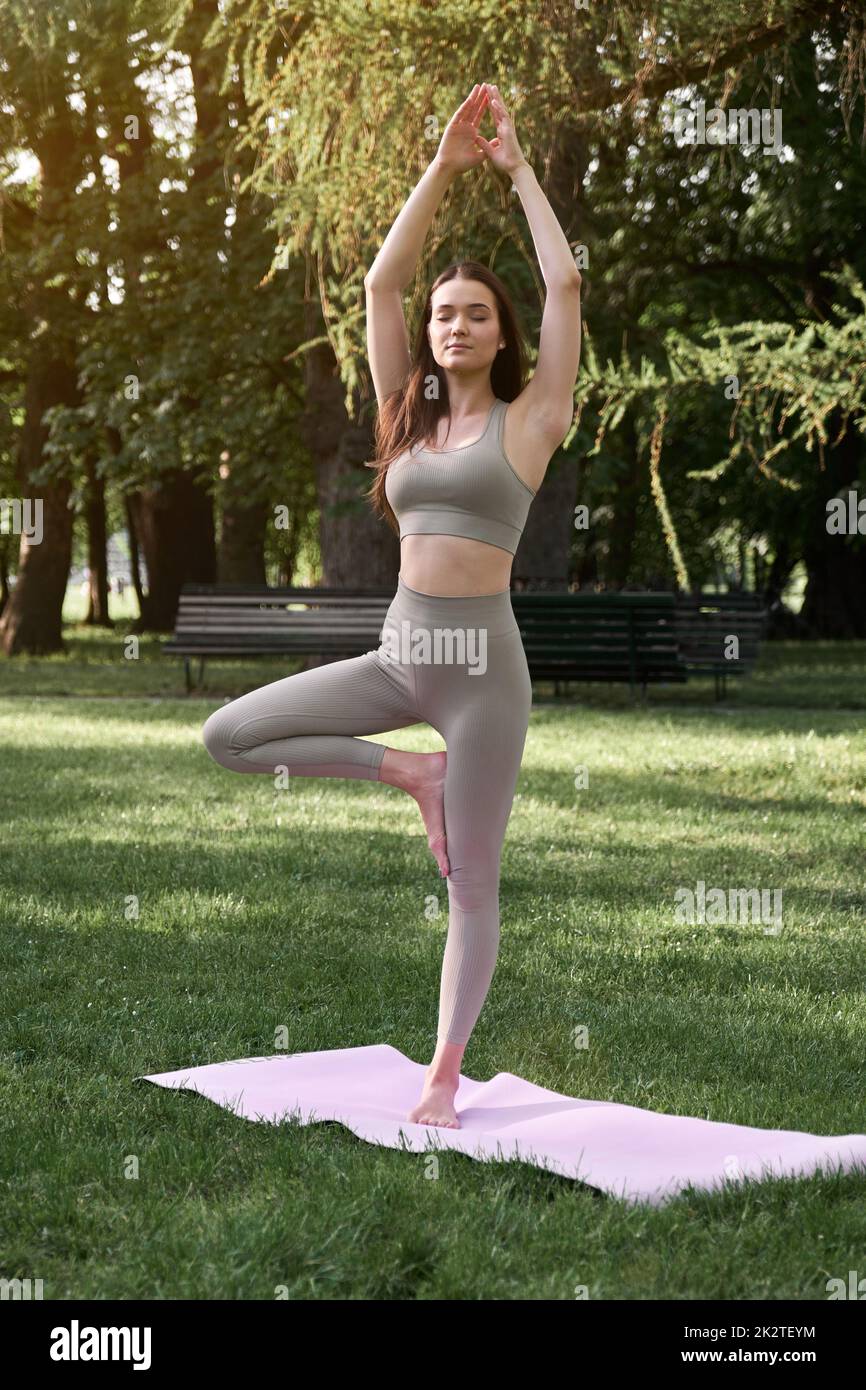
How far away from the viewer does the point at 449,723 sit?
419 cm

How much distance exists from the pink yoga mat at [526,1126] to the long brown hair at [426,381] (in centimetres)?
178

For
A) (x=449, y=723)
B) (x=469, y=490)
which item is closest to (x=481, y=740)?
(x=449, y=723)

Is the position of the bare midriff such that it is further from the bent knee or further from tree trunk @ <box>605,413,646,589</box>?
tree trunk @ <box>605,413,646,589</box>

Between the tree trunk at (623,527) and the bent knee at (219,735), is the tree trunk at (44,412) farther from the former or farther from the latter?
the bent knee at (219,735)

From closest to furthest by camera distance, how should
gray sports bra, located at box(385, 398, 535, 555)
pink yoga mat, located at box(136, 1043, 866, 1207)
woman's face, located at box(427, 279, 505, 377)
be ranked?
pink yoga mat, located at box(136, 1043, 866, 1207)
gray sports bra, located at box(385, 398, 535, 555)
woman's face, located at box(427, 279, 505, 377)

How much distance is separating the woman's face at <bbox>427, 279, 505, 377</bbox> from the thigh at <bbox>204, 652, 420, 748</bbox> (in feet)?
2.81

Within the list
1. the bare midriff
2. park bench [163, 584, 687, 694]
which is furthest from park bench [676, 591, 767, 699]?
the bare midriff

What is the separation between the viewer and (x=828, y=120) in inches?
712

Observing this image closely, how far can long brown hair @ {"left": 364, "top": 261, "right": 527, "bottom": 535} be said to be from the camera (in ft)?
14.1

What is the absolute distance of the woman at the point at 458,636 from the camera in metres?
4.15

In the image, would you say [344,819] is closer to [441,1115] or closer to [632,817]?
[632,817]

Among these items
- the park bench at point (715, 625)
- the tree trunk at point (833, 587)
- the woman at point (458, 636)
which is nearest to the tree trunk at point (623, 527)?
the tree trunk at point (833, 587)

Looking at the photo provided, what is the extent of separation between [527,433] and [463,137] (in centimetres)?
96
